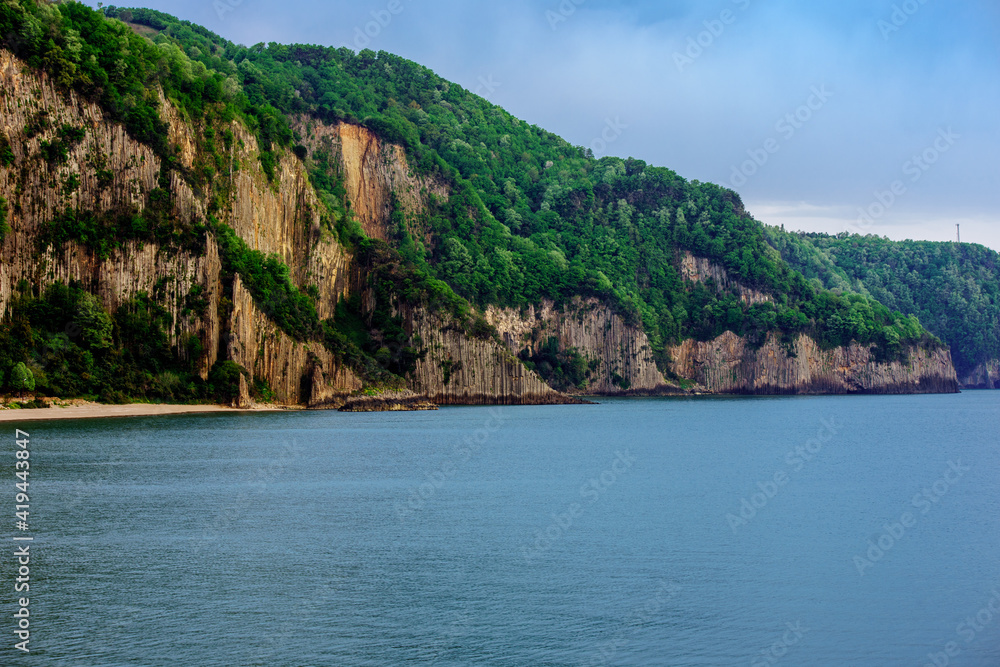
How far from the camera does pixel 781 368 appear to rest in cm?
18175

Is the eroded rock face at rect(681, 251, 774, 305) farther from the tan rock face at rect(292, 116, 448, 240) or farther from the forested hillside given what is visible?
the tan rock face at rect(292, 116, 448, 240)

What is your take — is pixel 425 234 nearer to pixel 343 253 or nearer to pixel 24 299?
pixel 343 253

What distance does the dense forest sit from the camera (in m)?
97.1

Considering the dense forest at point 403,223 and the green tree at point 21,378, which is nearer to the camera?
the green tree at point 21,378

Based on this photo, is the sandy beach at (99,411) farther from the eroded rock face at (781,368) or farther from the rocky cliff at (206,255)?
the eroded rock face at (781,368)

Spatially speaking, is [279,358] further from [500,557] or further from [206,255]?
[500,557]

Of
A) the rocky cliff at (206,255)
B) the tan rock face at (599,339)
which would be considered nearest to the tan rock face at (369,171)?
the tan rock face at (599,339)

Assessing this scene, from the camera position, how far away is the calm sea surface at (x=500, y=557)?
23094 mm

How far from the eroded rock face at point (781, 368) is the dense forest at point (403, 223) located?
99.3 inches

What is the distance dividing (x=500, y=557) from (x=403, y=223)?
136 meters

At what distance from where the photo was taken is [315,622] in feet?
80.7

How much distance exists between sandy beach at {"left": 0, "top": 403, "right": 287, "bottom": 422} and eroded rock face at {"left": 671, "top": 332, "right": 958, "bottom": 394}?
10831 centimetres

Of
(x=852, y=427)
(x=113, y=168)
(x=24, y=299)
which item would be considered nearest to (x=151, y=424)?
(x=24, y=299)

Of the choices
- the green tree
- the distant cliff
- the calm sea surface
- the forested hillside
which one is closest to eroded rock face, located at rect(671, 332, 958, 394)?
the distant cliff
